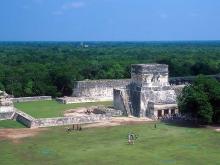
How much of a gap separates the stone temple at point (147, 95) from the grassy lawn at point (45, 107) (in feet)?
14.7

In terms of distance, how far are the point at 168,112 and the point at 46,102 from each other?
41.8ft

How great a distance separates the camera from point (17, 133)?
88.8 ft

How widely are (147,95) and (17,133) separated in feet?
34.6

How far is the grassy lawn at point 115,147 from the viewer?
20.6 meters

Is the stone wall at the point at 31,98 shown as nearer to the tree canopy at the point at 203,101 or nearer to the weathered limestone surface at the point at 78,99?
the weathered limestone surface at the point at 78,99

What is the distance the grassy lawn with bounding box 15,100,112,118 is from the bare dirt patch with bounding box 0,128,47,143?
429 cm

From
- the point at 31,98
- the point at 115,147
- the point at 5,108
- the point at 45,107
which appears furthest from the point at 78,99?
the point at 115,147

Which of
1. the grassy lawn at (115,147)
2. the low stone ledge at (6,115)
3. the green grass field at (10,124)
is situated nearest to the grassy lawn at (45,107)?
the low stone ledge at (6,115)

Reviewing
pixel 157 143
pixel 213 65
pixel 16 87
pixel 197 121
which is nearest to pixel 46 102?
pixel 16 87

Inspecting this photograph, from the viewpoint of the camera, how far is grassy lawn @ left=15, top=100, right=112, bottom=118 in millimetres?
33253

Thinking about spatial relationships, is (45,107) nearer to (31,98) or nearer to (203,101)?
(31,98)

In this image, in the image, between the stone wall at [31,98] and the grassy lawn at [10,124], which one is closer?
the grassy lawn at [10,124]

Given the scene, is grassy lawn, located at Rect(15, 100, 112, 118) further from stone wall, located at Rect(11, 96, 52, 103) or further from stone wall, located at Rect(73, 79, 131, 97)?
stone wall, located at Rect(73, 79, 131, 97)

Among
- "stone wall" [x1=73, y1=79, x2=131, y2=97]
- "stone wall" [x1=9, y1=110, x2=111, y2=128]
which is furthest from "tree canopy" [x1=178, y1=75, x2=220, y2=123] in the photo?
"stone wall" [x1=73, y1=79, x2=131, y2=97]
